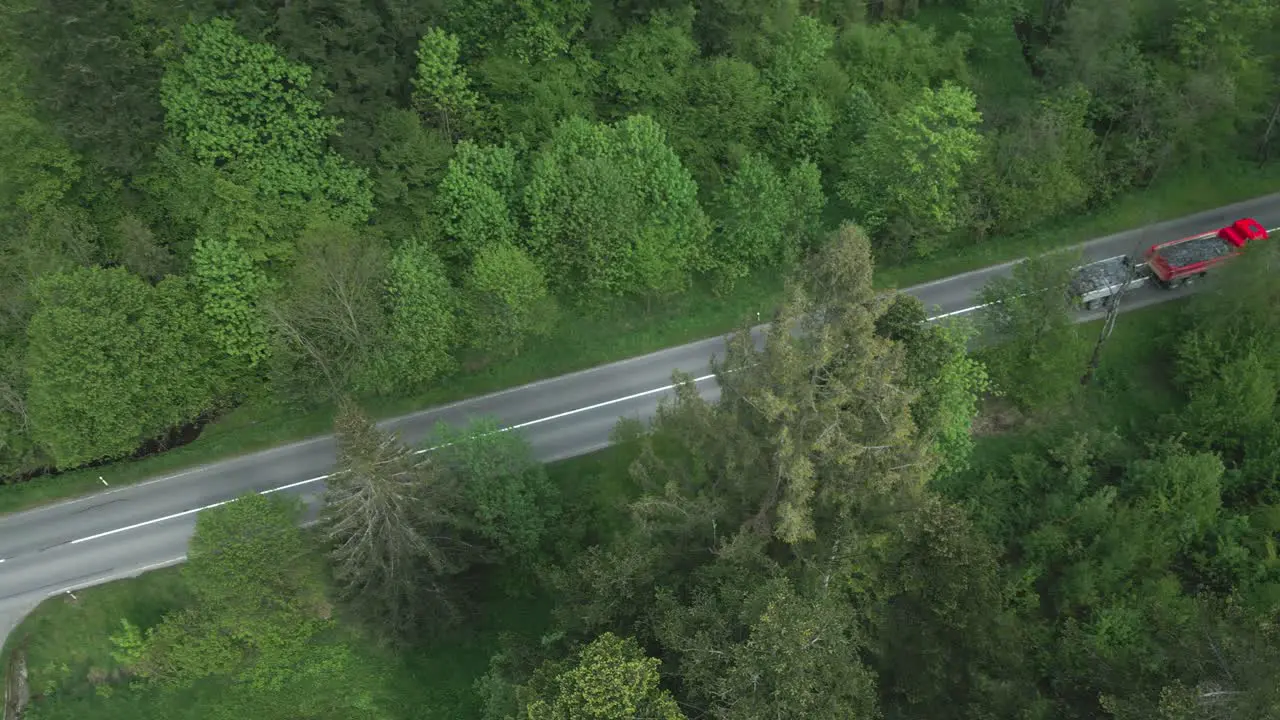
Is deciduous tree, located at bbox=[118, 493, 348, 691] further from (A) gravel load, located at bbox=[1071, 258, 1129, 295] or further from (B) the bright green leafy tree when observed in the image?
(A) gravel load, located at bbox=[1071, 258, 1129, 295]

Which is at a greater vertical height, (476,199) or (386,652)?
(476,199)

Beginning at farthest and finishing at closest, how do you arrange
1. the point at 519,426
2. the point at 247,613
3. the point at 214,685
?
the point at 519,426 < the point at 214,685 < the point at 247,613

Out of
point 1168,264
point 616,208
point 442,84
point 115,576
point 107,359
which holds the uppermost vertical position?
point 442,84

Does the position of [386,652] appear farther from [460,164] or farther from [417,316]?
[460,164]

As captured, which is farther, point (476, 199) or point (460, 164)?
point (476, 199)

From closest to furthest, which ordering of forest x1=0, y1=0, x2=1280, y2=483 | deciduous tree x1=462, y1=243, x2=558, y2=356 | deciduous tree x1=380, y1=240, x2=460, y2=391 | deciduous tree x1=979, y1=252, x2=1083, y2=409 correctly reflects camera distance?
deciduous tree x1=979, y1=252, x2=1083, y2=409, forest x1=0, y1=0, x2=1280, y2=483, deciduous tree x1=380, y1=240, x2=460, y2=391, deciduous tree x1=462, y1=243, x2=558, y2=356

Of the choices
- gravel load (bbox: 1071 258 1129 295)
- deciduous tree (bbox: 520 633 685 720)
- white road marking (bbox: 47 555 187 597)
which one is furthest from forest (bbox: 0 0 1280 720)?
gravel load (bbox: 1071 258 1129 295)

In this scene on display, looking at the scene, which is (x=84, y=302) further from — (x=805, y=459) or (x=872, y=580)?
(x=872, y=580)

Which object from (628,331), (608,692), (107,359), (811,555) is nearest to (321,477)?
(107,359)
